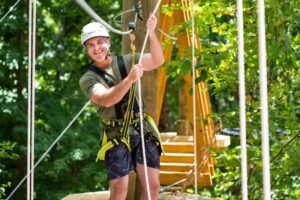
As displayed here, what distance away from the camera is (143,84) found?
3844mm

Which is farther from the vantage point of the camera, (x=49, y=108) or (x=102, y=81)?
(x=49, y=108)

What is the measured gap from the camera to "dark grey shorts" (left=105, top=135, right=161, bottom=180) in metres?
2.84

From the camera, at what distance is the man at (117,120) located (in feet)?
→ 8.91

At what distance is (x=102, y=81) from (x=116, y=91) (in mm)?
262

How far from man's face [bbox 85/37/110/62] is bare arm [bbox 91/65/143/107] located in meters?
0.16

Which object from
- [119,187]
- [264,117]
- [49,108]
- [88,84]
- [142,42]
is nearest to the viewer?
[264,117]

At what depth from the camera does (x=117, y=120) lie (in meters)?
2.87

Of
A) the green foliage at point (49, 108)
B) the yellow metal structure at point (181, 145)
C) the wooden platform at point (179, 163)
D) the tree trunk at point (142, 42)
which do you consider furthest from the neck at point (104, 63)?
the green foliage at point (49, 108)

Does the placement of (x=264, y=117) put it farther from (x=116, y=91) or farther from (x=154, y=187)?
(x=154, y=187)

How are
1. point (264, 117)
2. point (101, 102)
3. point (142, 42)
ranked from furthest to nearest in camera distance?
point (142, 42)
point (101, 102)
point (264, 117)

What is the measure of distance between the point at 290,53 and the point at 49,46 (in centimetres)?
543

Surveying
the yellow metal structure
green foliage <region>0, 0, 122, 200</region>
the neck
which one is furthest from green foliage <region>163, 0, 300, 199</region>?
green foliage <region>0, 0, 122, 200</region>

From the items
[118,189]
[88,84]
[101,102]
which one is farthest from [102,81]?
[118,189]

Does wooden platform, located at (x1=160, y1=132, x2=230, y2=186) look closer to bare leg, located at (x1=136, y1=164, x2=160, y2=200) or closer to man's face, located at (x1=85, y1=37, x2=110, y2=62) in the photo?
bare leg, located at (x1=136, y1=164, x2=160, y2=200)
